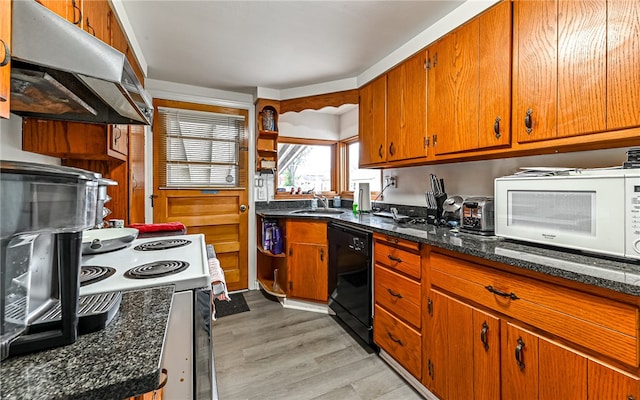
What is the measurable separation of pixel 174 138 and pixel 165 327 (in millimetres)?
2856

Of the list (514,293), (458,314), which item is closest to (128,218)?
(458,314)

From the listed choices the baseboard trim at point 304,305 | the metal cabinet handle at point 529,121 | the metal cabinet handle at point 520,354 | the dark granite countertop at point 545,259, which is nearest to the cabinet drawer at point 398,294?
the dark granite countertop at point 545,259

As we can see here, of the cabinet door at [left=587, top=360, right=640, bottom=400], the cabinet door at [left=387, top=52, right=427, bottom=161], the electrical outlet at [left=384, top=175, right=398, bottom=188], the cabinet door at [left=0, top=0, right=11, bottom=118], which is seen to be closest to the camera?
the cabinet door at [left=0, top=0, right=11, bottom=118]

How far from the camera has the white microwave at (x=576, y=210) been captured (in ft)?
3.09

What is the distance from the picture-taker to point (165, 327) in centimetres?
57

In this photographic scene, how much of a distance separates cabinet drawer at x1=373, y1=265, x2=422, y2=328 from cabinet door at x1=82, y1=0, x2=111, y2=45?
203 centimetres

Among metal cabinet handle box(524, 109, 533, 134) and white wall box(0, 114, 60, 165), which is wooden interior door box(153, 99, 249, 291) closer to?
white wall box(0, 114, 60, 165)

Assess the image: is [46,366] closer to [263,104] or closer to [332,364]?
[332,364]

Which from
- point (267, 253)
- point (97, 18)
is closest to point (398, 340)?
point (267, 253)

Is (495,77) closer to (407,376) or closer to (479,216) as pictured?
(479,216)

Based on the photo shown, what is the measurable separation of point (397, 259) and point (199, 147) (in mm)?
2486

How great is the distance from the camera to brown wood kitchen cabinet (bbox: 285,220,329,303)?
2.60 meters

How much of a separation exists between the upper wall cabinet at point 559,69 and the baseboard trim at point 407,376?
4.78 ft

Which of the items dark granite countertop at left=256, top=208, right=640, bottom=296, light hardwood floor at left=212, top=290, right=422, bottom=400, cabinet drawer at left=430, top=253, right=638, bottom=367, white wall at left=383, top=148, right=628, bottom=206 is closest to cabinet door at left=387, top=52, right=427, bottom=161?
white wall at left=383, top=148, right=628, bottom=206
